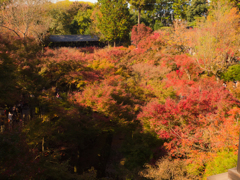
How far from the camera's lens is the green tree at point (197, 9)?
94.9 ft

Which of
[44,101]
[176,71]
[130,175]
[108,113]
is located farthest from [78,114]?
[176,71]

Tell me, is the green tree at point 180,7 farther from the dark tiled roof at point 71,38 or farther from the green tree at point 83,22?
the green tree at point 83,22

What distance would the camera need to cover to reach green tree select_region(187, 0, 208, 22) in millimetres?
28914

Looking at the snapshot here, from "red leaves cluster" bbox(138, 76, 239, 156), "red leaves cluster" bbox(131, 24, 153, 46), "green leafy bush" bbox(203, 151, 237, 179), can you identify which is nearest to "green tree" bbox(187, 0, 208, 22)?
"red leaves cluster" bbox(131, 24, 153, 46)

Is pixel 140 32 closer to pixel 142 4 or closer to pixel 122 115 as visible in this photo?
pixel 142 4

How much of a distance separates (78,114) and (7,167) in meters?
5.34

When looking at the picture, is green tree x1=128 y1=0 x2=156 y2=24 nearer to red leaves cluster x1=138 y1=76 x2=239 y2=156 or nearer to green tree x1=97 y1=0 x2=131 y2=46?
green tree x1=97 y1=0 x2=131 y2=46

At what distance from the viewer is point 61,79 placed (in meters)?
14.7

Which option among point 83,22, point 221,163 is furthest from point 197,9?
point 221,163

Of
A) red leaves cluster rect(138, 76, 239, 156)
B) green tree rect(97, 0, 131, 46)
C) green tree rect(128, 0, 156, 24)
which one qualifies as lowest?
red leaves cluster rect(138, 76, 239, 156)

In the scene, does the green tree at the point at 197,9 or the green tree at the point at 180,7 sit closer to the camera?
the green tree at the point at 197,9

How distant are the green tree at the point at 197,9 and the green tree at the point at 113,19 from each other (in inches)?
416

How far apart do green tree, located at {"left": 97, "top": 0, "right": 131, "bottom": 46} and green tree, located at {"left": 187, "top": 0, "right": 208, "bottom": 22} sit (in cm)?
1057

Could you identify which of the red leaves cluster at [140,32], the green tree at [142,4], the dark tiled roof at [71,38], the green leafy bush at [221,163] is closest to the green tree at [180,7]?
the green tree at [142,4]
